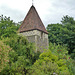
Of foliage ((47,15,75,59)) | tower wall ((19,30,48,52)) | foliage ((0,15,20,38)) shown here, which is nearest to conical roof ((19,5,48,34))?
tower wall ((19,30,48,52))

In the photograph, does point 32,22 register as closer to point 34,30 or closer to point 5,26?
point 34,30

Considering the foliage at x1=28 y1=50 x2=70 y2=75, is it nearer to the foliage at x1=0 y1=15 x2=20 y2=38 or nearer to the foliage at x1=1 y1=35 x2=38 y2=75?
the foliage at x1=1 y1=35 x2=38 y2=75

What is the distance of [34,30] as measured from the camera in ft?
49.9

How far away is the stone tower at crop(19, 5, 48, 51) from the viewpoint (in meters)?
15.2

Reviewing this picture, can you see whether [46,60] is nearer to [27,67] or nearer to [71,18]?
[27,67]

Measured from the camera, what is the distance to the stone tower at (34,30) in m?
15.2

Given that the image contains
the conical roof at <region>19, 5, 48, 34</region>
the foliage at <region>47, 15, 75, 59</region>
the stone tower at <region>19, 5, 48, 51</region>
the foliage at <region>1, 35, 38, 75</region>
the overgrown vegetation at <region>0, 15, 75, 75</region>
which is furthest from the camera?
the foliage at <region>47, 15, 75, 59</region>

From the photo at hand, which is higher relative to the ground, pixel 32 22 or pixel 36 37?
pixel 32 22

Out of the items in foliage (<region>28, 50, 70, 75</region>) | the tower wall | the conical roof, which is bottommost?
foliage (<region>28, 50, 70, 75</region>)

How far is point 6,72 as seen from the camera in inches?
321

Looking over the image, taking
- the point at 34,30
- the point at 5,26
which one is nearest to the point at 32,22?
the point at 34,30

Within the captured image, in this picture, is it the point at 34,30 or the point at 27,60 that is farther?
the point at 34,30

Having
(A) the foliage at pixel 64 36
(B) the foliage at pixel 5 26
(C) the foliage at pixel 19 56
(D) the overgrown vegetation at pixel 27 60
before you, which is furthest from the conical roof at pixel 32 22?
(A) the foliage at pixel 64 36

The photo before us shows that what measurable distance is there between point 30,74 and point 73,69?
3247 millimetres
